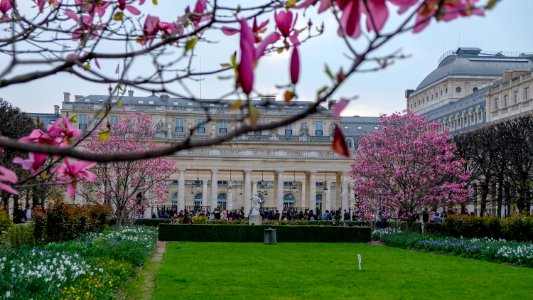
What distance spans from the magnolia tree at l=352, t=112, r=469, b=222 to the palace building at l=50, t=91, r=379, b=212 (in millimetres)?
17038

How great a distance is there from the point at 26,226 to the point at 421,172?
1929cm

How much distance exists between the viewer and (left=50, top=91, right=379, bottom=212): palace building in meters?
61.4

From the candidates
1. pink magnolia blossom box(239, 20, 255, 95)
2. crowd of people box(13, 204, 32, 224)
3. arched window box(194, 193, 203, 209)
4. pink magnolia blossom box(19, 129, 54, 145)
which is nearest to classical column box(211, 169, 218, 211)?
arched window box(194, 193, 203, 209)

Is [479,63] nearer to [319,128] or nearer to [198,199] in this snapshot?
[319,128]

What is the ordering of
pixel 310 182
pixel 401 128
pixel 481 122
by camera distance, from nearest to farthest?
pixel 401 128 < pixel 481 122 < pixel 310 182

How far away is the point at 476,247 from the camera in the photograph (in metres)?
23.4

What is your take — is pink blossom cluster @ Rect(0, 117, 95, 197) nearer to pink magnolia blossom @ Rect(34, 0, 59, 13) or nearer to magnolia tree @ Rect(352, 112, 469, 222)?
pink magnolia blossom @ Rect(34, 0, 59, 13)

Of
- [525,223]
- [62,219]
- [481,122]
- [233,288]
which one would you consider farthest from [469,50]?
[233,288]

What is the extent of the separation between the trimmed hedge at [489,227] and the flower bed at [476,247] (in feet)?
2.99

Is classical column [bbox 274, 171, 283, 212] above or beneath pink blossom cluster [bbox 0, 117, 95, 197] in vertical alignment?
above

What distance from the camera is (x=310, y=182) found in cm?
6344

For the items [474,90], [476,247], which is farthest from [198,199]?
[476,247]

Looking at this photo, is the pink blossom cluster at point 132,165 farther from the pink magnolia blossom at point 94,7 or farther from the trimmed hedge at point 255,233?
the pink magnolia blossom at point 94,7

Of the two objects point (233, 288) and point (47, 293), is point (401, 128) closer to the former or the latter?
point (233, 288)
